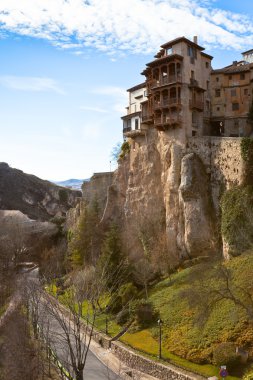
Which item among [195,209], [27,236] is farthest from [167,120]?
[27,236]

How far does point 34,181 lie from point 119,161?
3269 inches

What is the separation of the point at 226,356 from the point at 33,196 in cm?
11775

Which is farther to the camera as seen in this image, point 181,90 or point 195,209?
point 181,90

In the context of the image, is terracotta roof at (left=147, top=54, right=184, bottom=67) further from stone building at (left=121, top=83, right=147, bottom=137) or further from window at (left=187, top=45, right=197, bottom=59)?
stone building at (left=121, top=83, right=147, bottom=137)

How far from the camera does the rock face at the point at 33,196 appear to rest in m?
135

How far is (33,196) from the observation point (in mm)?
139250

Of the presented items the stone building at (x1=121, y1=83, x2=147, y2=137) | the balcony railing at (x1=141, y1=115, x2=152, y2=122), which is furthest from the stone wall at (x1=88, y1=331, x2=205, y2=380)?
the stone building at (x1=121, y1=83, x2=147, y2=137)

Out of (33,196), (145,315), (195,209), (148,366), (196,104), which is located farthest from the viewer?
(33,196)

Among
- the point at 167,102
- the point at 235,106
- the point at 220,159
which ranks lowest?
the point at 220,159

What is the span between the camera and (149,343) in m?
35.3

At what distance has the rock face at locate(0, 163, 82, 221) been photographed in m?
135

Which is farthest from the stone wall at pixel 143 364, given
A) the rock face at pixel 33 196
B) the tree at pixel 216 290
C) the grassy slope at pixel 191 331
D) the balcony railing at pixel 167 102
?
the rock face at pixel 33 196

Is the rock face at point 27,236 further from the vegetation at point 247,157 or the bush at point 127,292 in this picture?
the vegetation at point 247,157

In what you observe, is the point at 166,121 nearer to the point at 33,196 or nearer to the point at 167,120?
the point at 167,120
